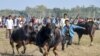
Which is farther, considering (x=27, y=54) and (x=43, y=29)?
(x=27, y=54)

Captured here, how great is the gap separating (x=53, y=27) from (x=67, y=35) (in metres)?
5.25

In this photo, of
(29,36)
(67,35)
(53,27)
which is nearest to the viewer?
(53,27)

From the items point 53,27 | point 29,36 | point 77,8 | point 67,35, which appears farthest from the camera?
point 77,8

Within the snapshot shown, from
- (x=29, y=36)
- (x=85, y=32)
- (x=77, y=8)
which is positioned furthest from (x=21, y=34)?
(x=77, y=8)

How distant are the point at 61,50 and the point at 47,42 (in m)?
5.45

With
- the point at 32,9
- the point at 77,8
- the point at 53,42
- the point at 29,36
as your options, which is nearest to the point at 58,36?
the point at 53,42

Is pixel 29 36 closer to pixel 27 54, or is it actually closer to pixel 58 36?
pixel 27 54

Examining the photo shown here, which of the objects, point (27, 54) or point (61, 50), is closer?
point (27, 54)

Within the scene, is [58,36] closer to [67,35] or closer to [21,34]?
[21,34]

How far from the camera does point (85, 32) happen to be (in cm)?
2523

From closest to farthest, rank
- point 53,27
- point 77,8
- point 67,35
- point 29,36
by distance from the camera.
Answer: point 53,27
point 29,36
point 67,35
point 77,8

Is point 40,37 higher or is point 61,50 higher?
point 40,37

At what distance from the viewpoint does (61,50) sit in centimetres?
2020

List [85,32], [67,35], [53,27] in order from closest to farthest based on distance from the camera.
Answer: [53,27]
[67,35]
[85,32]
